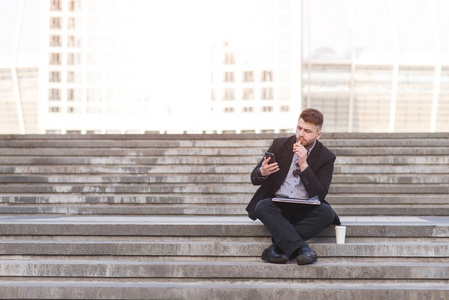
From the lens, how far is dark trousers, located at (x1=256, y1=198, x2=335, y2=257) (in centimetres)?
389

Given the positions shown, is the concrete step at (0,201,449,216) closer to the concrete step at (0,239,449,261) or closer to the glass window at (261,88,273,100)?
the concrete step at (0,239,449,261)

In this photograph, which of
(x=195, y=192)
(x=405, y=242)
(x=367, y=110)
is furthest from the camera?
(x=367, y=110)

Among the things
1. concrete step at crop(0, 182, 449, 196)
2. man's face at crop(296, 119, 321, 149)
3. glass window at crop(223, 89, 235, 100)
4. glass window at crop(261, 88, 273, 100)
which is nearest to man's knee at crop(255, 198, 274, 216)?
man's face at crop(296, 119, 321, 149)

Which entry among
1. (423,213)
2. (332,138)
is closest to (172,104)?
(332,138)

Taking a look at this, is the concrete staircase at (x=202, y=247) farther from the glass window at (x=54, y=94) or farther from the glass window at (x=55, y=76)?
the glass window at (x=55, y=76)

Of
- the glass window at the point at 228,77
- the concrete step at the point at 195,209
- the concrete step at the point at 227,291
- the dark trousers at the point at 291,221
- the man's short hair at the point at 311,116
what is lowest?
the concrete step at the point at 227,291

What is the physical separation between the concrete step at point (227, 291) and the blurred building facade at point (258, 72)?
37.1 ft

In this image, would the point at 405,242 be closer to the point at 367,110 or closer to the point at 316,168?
the point at 316,168

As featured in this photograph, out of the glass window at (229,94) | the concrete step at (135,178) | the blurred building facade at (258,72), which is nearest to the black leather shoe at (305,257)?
the concrete step at (135,178)

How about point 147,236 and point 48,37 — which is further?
point 48,37

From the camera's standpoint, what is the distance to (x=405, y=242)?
432 centimetres

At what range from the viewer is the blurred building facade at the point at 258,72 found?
15.2m

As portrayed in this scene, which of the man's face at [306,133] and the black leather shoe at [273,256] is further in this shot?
the man's face at [306,133]

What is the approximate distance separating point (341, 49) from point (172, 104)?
4.76 meters
